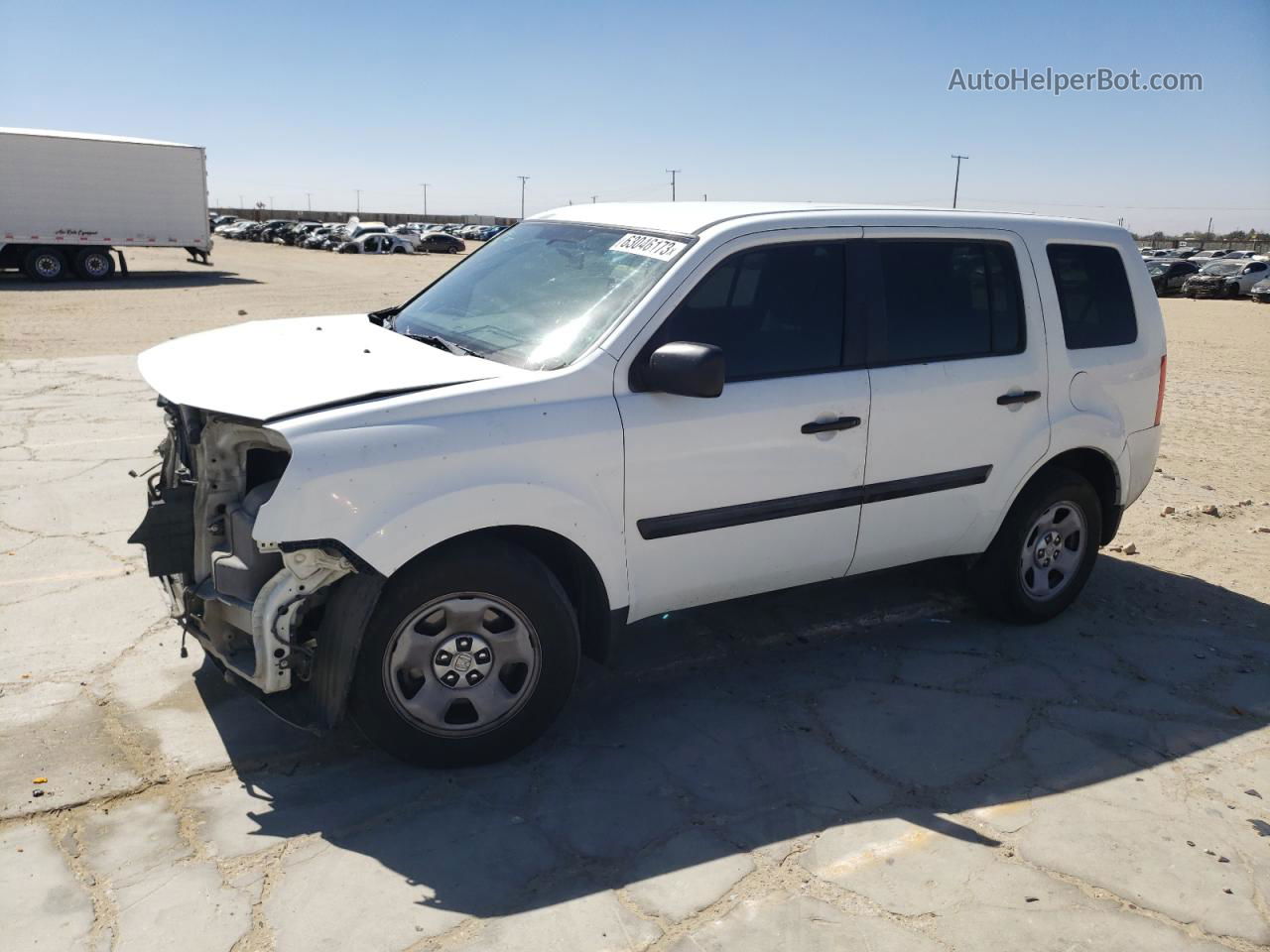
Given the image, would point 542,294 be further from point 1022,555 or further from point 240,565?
point 1022,555

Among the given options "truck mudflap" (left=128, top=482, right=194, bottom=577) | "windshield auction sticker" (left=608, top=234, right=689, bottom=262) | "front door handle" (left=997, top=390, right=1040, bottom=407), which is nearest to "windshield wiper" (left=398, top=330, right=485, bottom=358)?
"windshield auction sticker" (left=608, top=234, right=689, bottom=262)

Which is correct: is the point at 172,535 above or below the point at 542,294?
below

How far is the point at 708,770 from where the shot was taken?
379cm

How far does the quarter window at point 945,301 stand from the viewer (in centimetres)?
439

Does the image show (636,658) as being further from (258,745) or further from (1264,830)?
(1264,830)

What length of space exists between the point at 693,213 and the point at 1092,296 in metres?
2.16

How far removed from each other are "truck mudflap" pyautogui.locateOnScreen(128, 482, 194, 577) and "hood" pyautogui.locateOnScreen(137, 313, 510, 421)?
378mm

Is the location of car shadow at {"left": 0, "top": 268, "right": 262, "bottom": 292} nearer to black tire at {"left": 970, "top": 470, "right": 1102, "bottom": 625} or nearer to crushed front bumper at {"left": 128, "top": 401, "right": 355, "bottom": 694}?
crushed front bumper at {"left": 128, "top": 401, "right": 355, "bottom": 694}

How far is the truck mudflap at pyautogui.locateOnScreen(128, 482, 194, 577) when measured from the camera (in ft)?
12.1

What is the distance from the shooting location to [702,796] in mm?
3625

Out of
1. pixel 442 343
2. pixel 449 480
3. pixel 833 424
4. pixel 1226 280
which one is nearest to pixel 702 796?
pixel 449 480

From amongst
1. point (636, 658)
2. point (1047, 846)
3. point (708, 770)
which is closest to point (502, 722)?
point (708, 770)

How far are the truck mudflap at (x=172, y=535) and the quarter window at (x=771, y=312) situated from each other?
5.81ft

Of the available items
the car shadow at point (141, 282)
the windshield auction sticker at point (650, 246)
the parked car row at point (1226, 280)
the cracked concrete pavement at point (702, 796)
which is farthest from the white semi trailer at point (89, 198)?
the parked car row at point (1226, 280)
